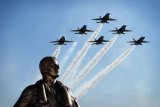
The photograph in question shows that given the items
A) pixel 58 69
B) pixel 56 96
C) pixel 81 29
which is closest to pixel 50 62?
pixel 58 69

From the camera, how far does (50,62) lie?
968cm

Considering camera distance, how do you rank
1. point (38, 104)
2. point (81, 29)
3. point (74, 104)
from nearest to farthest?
1. point (38, 104)
2. point (74, 104)
3. point (81, 29)

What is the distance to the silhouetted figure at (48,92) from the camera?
365 inches

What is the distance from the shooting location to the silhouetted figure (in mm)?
9266

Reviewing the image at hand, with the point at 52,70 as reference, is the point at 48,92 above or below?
below

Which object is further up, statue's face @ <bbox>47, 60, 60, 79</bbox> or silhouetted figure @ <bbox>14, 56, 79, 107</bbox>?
statue's face @ <bbox>47, 60, 60, 79</bbox>

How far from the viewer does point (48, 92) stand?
951 centimetres

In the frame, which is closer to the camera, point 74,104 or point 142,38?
point 74,104

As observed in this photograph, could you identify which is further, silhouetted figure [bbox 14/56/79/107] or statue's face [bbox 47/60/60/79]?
statue's face [bbox 47/60/60/79]

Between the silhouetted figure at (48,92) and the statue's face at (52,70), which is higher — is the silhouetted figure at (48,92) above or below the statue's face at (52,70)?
below

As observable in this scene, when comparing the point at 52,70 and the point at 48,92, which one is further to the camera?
the point at 52,70

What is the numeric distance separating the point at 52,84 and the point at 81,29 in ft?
391

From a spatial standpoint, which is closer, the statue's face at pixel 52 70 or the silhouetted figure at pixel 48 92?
the silhouetted figure at pixel 48 92

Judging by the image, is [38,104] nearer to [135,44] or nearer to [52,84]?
[52,84]
